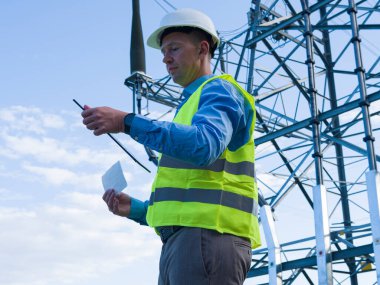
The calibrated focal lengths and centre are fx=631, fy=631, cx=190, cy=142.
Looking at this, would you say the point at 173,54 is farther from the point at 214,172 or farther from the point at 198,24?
the point at 214,172

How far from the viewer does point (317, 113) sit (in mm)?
11477

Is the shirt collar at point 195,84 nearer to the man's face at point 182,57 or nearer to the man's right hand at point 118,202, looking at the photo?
the man's face at point 182,57

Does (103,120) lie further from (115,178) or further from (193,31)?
(193,31)

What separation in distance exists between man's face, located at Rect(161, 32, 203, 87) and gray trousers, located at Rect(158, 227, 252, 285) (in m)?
0.75

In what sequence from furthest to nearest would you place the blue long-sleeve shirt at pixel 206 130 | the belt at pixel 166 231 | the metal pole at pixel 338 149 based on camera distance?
the metal pole at pixel 338 149, the belt at pixel 166 231, the blue long-sleeve shirt at pixel 206 130

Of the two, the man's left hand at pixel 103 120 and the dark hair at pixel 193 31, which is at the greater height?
the dark hair at pixel 193 31

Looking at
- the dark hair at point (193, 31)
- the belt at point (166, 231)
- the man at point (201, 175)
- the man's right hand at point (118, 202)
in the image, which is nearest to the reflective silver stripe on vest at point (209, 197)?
the man at point (201, 175)

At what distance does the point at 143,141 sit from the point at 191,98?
0.39 meters

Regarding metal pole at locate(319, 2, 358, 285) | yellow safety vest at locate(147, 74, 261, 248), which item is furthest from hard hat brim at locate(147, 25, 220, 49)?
metal pole at locate(319, 2, 358, 285)

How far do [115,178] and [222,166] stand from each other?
0.56 meters

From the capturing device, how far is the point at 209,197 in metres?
2.51

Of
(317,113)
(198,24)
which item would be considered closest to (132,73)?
(317,113)

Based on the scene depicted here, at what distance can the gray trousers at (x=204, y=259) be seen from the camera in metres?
2.39

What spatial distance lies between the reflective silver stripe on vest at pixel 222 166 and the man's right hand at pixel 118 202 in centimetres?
39
